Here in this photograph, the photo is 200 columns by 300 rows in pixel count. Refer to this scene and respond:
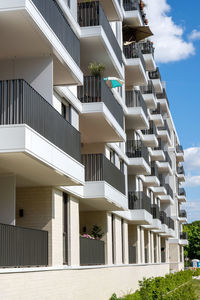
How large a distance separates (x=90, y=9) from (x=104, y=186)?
281 inches

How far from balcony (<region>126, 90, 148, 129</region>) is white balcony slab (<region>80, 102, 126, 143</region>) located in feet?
26.3

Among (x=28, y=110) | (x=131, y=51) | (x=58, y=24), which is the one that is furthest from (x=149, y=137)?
(x=28, y=110)

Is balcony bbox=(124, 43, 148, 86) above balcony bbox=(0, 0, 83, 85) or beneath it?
above

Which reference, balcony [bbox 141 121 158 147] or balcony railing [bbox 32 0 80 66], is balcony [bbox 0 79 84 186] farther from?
balcony [bbox 141 121 158 147]

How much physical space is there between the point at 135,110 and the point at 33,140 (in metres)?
21.7

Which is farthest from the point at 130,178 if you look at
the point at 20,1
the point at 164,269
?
the point at 20,1

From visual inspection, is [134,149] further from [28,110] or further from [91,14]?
[28,110]

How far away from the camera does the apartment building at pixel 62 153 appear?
48.4ft

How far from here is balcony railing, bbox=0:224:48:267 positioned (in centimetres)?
1484

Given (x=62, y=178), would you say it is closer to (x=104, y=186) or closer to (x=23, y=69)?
(x=23, y=69)

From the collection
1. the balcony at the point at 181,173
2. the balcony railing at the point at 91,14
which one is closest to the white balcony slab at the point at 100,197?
the balcony railing at the point at 91,14

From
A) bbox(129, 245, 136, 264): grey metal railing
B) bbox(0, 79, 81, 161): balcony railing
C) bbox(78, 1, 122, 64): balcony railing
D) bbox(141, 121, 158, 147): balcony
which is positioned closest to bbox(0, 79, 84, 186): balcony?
bbox(0, 79, 81, 161): balcony railing

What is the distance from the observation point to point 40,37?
640 inches

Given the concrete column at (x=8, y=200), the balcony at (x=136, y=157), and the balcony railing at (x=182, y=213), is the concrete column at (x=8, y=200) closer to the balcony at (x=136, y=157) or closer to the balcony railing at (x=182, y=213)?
the balcony at (x=136, y=157)
